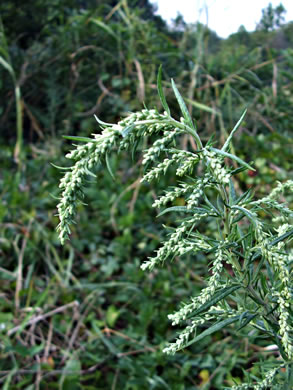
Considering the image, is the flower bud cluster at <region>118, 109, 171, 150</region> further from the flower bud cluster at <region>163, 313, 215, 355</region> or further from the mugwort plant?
the flower bud cluster at <region>163, 313, 215, 355</region>

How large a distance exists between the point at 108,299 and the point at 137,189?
55 cm

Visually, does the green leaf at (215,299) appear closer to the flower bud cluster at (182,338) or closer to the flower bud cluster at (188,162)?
the flower bud cluster at (182,338)

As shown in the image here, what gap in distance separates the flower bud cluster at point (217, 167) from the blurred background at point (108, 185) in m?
0.88

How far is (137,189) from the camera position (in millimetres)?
1991

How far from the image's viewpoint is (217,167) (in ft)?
1.65

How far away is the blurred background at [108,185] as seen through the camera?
1.50 m

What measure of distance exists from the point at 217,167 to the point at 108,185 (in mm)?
1583

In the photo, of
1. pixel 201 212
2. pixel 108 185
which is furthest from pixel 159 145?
pixel 108 185

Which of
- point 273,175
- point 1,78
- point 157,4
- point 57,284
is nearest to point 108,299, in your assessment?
point 57,284

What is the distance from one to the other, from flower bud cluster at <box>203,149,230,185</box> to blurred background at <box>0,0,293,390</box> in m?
0.88

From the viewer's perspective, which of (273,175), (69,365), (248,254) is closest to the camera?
(248,254)

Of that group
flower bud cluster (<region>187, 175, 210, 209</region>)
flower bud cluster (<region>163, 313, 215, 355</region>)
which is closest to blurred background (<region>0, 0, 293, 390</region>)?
flower bud cluster (<region>163, 313, 215, 355</region>)

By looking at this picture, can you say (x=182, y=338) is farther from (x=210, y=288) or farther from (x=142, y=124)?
(x=142, y=124)

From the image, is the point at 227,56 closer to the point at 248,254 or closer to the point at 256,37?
the point at 256,37
